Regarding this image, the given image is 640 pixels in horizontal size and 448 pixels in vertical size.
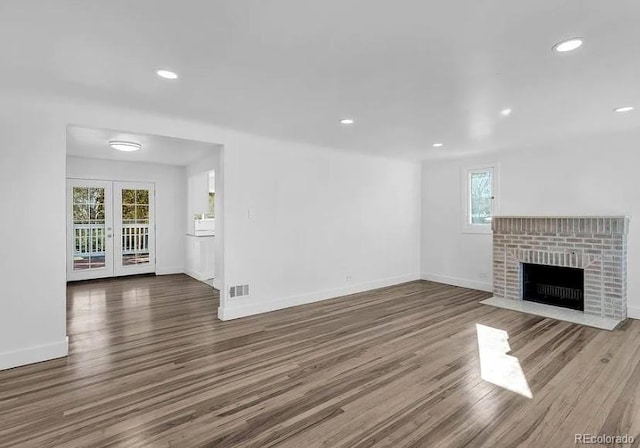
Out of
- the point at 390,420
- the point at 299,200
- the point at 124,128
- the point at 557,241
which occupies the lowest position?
the point at 390,420

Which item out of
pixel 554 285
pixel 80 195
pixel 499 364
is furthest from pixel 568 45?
pixel 80 195

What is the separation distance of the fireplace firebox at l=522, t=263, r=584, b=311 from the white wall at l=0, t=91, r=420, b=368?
2106 mm

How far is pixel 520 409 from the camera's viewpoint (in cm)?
226

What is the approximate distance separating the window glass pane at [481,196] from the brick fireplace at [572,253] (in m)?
0.62

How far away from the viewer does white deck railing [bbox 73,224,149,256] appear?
670cm

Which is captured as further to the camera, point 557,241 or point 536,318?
point 557,241

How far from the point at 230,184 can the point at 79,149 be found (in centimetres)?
323

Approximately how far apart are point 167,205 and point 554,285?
7.54 metres

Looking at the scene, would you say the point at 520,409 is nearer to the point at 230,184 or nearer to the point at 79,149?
the point at 230,184

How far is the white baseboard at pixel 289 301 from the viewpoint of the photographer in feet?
14.0

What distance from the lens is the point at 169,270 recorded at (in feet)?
24.8

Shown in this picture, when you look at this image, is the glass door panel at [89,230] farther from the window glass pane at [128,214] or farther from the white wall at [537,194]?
the white wall at [537,194]

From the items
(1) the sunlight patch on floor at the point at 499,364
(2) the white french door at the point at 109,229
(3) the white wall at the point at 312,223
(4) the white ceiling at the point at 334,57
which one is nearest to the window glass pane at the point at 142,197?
(2) the white french door at the point at 109,229

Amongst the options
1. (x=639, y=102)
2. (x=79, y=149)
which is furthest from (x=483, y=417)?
(x=79, y=149)
